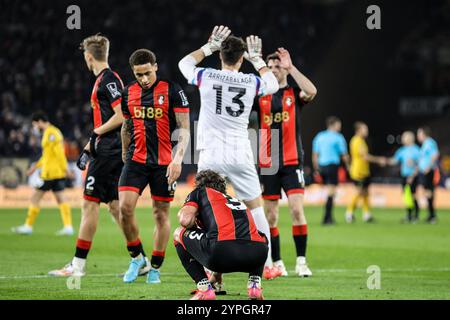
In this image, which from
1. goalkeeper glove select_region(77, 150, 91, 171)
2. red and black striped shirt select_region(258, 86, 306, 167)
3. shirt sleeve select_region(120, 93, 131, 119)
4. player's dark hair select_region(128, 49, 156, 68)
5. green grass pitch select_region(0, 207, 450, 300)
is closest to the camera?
green grass pitch select_region(0, 207, 450, 300)

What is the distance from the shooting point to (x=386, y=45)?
2966 centimetres

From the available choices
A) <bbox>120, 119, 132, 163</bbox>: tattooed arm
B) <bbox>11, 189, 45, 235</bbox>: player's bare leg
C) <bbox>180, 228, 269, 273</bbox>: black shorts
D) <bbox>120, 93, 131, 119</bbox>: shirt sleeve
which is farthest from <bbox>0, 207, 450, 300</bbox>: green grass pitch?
<bbox>120, 93, 131, 119</bbox>: shirt sleeve

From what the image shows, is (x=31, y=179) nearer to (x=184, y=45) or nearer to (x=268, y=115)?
(x=184, y=45)

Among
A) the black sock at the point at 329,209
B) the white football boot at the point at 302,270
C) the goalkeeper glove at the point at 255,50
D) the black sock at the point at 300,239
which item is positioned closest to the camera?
the goalkeeper glove at the point at 255,50

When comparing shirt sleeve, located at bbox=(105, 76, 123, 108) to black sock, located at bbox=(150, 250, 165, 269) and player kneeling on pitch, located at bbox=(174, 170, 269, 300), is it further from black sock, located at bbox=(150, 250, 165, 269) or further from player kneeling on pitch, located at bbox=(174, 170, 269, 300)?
player kneeling on pitch, located at bbox=(174, 170, 269, 300)

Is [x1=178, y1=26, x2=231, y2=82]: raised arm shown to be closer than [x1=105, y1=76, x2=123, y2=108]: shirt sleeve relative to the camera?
Yes

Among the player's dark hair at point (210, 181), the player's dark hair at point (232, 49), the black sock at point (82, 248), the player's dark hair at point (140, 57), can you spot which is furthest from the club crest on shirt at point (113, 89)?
the player's dark hair at point (210, 181)

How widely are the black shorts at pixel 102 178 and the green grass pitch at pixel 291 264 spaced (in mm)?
877

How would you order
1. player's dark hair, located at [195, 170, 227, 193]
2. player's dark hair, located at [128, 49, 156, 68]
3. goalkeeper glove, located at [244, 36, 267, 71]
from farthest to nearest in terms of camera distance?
1. player's dark hair, located at [128, 49, 156, 68]
2. goalkeeper glove, located at [244, 36, 267, 71]
3. player's dark hair, located at [195, 170, 227, 193]

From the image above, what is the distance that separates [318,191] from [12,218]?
9953mm

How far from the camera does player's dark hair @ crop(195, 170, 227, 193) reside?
25.5ft

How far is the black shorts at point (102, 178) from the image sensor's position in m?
9.62

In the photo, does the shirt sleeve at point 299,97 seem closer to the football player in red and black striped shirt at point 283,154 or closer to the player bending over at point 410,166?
the football player in red and black striped shirt at point 283,154
